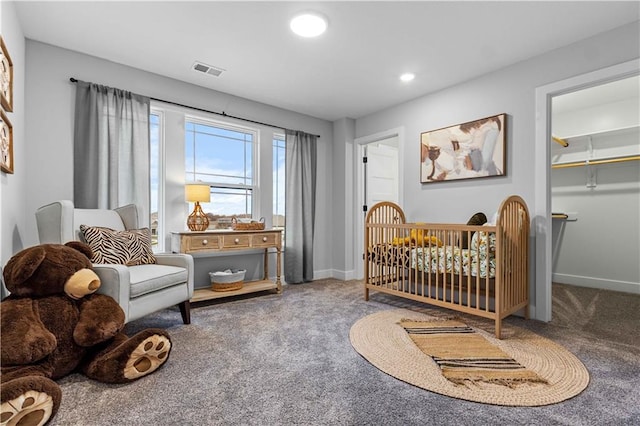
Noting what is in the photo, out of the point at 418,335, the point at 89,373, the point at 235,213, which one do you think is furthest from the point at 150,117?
the point at 418,335

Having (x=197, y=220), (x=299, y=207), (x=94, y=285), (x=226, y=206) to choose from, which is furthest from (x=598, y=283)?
(x=94, y=285)

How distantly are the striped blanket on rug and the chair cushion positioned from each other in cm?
174

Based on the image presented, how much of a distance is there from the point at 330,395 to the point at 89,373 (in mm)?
1230

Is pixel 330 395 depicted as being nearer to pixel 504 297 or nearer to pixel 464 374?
pixel 464 374

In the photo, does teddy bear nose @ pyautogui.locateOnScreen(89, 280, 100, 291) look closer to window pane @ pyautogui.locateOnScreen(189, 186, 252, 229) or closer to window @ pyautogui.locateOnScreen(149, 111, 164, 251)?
window @ pyautogui.locateOnScreen(149, 111, 164, 251)

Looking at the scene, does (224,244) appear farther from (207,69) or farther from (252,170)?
(207,69)

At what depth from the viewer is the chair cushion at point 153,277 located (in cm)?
200

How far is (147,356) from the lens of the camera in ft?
5.43

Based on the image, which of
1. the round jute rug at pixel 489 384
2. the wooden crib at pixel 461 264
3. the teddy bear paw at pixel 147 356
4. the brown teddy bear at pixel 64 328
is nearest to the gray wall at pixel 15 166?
the brown teddy bear at pixel 64 328

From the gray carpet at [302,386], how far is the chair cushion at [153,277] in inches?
15.3

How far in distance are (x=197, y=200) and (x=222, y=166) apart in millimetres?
711


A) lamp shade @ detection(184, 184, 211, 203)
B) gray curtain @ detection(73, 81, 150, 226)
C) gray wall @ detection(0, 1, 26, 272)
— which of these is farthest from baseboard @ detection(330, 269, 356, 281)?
gray wall @ detection(0, 1, 26, 272)

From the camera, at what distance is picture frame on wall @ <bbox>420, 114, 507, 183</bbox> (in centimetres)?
291

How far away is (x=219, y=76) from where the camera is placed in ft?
10.3
